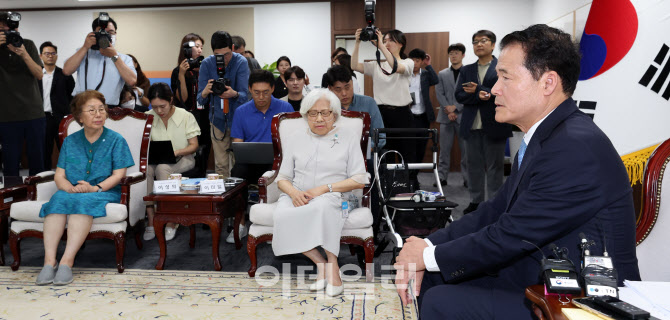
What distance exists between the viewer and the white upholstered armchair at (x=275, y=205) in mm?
2801

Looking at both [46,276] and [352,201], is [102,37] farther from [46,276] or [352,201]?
[352,201]

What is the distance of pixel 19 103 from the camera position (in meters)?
3.97

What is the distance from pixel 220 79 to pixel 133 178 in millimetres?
1158

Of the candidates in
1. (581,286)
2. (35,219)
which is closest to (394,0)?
(35,219)

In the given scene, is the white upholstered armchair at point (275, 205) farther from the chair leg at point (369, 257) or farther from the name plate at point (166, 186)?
the name plate at point (166, 186)

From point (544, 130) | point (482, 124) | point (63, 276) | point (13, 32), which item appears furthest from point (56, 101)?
point (544, 130)

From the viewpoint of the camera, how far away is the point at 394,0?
23.3 ft

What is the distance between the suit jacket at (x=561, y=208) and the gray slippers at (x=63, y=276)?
2358 mm

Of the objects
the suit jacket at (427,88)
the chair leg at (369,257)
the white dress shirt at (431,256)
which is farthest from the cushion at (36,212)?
the suit jacket at (427,88)

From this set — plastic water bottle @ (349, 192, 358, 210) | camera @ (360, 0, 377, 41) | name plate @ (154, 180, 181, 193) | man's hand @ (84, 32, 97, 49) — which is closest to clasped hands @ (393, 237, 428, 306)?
plastic water bottle @ (349, 192, 358, 210)

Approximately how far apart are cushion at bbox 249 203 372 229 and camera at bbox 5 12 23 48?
245cm

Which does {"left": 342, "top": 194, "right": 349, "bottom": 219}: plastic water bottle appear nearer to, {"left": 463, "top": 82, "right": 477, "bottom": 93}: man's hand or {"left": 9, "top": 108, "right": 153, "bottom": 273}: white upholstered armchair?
{"left": 9, "top": 108, "right": 153, "bottom": 273}: white upholstered armchair

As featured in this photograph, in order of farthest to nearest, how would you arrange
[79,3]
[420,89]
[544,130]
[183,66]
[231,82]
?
[79,3], [420,89], [183,66], [231,82], [544,130]

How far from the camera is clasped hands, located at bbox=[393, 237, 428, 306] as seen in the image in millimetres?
1391
